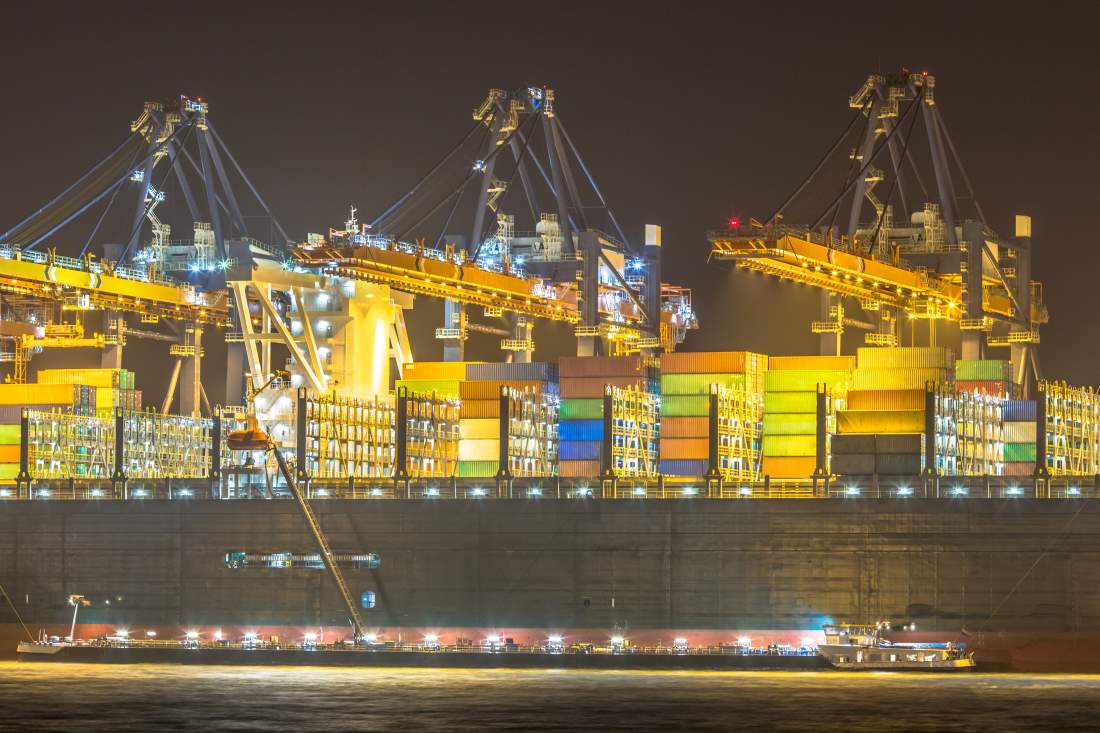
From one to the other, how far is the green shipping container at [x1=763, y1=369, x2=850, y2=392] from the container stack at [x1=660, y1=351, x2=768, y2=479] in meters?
0.69

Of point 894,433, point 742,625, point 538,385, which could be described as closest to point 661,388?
point 538,385

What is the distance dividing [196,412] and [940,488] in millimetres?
43591

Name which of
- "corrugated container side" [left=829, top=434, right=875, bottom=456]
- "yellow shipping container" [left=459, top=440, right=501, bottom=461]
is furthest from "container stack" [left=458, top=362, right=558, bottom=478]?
"corrugated container side" [left=829, top=434, right=875, bottom=456]

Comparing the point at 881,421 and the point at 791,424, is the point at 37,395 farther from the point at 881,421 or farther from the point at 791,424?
the point at 881,421

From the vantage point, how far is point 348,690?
53.0 m

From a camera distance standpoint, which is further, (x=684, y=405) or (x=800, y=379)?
(x=684, y=405)

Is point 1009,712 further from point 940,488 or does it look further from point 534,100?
point 534,100

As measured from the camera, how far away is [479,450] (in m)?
79.2

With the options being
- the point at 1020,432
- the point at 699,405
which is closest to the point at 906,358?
the point at 1020,432

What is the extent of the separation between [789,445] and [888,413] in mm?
6374

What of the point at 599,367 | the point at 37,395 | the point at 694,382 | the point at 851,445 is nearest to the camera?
the point at 851,445

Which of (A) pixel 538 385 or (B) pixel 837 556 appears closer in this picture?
(B) pixel 837 556

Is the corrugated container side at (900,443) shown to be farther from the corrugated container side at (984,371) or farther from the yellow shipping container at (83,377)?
the yellow shipping container at (83,377)

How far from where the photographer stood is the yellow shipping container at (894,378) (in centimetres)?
7162
